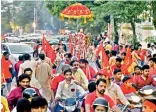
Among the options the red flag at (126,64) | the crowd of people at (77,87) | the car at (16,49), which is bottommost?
the car at (16,49)

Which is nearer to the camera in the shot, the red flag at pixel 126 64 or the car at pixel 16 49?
the red flag at pixel 126 64

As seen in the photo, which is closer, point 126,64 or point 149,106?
point 149,106

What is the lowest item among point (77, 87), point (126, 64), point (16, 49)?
point (16, 49)

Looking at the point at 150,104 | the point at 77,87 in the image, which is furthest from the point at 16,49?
the point at 150,104

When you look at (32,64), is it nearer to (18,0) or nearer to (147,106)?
(147,106)

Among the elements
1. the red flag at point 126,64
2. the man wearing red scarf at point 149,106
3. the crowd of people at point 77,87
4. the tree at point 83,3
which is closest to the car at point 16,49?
the crowd of people at point 77,87

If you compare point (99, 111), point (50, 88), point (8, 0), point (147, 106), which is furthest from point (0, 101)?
point (8, 0)

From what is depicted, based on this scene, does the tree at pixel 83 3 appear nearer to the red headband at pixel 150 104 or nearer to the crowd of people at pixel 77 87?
the crowd of people at pixel 77 87

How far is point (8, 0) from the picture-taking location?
85.1 m

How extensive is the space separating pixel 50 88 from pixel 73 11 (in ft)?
42.4

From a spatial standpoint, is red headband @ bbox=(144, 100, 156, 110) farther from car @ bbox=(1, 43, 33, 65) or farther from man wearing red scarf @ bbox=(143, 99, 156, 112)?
car @ bbox=(1, 43, 33, 65)

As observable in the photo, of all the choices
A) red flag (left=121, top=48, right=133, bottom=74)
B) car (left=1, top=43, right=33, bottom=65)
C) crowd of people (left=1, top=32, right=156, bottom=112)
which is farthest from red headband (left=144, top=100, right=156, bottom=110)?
car (left=1, top=43, right=33, bottom=65)

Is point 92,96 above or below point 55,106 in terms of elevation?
above

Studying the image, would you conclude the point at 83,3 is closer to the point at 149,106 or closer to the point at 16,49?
the point at 16,49
